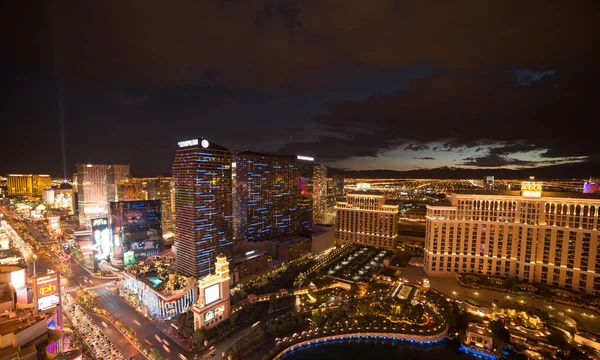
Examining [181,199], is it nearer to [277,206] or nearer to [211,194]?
[211,194]

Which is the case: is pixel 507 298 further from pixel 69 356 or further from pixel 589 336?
pixel 69 356

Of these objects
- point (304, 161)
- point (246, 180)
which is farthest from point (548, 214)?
point (304, 161)

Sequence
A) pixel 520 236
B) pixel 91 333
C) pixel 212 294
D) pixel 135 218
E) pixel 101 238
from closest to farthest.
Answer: pixel 91 333
pixel 212 294
pixel 520 236
pixel 101 238
pixel 135 218

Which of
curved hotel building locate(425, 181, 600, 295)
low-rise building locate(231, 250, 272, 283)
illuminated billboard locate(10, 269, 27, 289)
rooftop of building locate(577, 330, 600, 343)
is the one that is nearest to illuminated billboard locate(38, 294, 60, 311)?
illuminated billboard locate(10, 269, 27, 289)

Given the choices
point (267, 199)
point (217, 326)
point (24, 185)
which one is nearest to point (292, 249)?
point (267, 199)

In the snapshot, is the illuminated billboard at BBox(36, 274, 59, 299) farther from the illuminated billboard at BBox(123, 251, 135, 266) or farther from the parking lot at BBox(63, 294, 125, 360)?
the illuminated billboard at BBox(123, 251, 135, 266)
